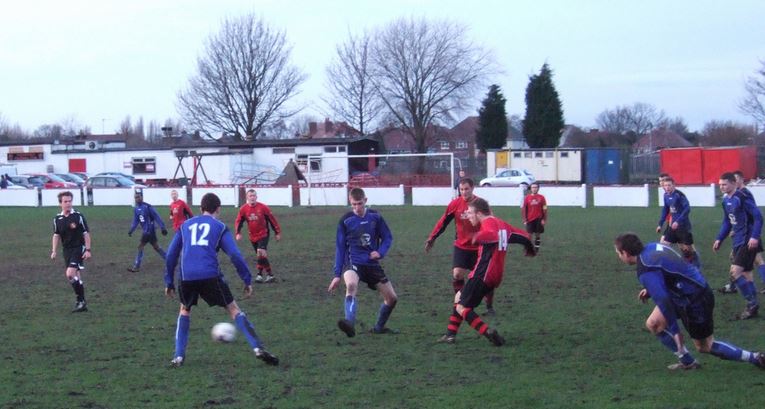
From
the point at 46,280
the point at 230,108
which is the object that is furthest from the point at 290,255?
the point at 230,108

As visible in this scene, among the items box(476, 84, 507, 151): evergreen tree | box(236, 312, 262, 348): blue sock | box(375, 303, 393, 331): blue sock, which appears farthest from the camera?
box(476, 84, 507, 151): evergreen tree

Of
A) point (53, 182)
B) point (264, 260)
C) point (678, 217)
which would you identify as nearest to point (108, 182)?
point (53, 182)

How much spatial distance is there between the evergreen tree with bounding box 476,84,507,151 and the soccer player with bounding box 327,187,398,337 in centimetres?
6014

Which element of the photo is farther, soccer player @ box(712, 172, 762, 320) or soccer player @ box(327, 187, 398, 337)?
soccer player @ box(712, 172, 762, 320)

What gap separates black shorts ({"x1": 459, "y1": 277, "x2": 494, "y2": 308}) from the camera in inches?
368

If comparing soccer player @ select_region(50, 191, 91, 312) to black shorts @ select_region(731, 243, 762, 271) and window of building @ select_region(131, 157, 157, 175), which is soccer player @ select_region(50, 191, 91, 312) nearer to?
black shorts @ select_region(731, 243, 762, 271)

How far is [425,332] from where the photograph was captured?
10.5 metres

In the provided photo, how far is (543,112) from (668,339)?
6257 cm

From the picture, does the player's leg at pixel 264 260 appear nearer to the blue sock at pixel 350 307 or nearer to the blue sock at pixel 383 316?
the blue sock at pixel 383 316

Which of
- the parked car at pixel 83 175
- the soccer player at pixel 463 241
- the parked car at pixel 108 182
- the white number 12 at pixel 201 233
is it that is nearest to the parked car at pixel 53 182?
the parked car at pixel 108 182

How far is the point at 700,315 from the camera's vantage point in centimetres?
767

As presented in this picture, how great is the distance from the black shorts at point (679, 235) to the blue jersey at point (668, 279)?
6.82m

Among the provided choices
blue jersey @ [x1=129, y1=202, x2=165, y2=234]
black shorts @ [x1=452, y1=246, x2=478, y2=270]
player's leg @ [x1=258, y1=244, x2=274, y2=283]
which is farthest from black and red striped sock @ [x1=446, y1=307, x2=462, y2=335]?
blue jersey @ [x1=129, y1=202, x2=165, y2=234]

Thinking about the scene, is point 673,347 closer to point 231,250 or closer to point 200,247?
point 231,250
